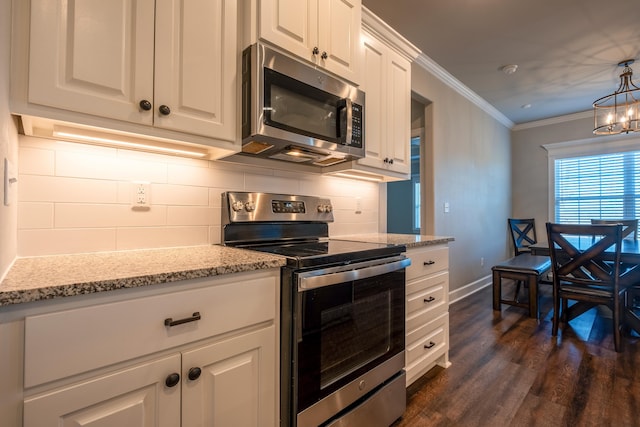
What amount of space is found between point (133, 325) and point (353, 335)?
0.86 m

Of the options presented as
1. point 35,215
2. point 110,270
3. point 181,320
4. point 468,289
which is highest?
point 35,215

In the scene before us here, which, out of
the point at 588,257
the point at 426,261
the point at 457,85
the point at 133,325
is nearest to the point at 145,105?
the point at 133,325

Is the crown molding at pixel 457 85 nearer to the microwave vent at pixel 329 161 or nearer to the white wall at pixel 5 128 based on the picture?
the microwave vent at pixel 329 161

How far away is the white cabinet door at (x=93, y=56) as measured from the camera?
3.01ft

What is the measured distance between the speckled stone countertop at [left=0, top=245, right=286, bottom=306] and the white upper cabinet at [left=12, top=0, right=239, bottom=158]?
0.47 metres

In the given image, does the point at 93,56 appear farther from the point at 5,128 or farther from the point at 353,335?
the point at 353,335

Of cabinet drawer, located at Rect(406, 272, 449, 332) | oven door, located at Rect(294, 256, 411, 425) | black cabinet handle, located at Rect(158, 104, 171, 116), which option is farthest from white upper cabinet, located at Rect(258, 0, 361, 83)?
cabinet drawer, located at Rect(406, 272, 449, 332)

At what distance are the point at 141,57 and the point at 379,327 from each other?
1.51 m

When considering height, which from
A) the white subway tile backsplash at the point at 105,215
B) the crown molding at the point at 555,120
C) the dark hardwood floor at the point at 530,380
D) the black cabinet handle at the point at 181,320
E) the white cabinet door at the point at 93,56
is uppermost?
the crown molding at the point at 555,120

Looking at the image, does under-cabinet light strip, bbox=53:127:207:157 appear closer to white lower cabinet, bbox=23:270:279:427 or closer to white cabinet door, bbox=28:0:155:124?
white cabinet door, bbox=28:0:155:124

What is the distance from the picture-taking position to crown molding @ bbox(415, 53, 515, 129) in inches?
124

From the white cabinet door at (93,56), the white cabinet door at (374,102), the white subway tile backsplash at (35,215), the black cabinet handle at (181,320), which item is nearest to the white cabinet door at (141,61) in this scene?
the white cabinet door at (93,56)

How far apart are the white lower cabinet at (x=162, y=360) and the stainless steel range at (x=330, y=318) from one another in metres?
0.09

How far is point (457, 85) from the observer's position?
3689 mm
